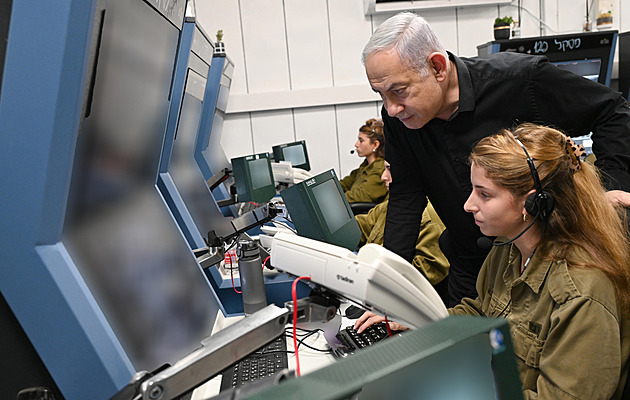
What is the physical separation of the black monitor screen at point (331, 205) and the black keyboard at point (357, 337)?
0.49 m

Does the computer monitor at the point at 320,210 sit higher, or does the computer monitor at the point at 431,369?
the computer monitor at the point at 320,210

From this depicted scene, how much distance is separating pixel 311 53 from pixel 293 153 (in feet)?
3.73

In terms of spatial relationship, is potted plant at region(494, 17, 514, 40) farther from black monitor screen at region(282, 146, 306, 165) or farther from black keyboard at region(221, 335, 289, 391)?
black keyboard at region(221, 335, 289, 391)

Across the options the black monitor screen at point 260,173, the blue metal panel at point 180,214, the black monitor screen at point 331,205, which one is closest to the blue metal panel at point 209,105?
the black monitor screen at point 260,173

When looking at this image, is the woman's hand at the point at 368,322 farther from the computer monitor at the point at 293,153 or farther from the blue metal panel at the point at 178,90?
the computer monitor at the point at 293,153

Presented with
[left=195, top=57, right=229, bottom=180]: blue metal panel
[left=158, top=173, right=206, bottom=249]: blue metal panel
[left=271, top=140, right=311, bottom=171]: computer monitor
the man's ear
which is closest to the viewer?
the man's ear

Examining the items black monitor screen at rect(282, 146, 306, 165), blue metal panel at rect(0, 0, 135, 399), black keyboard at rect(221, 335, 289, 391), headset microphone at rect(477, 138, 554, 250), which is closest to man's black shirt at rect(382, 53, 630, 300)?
headset microphone at rect(477, 138, 554, 250)

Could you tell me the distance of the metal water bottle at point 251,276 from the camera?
1.74m

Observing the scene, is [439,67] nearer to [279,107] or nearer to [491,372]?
[491,372]

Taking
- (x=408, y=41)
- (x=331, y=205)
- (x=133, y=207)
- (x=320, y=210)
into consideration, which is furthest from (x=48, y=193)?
(x=331, y=205)

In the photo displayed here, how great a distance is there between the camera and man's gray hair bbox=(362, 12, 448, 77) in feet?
4.89

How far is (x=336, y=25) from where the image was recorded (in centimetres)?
538

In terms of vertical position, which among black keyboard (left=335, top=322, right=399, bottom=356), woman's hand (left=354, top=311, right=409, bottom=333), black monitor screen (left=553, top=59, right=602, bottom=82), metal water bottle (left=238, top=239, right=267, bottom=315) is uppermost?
black monitor screen (left=553, top=59, right=602, bottom=82)

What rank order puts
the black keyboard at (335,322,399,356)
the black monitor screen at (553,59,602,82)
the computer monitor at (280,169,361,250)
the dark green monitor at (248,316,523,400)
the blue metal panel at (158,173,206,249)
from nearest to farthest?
the dark green monitor at (248,316,523,400) < the black keyboard at (335,322,399,356) < the computer monitor at (280,169,361,250) < the blue metal panel at (158,173,206,249) < the black monitor screen at (553,59,602,82)
